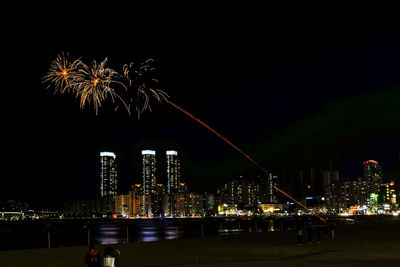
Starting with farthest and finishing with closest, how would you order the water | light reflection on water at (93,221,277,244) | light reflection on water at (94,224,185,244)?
light reflection on water at (93,221,277,244), light reflection on water at (94,224,185,244), the water

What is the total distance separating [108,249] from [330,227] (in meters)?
23.1

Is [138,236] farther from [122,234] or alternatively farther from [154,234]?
[122,234]

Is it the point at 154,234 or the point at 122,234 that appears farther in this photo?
the point at 122,234

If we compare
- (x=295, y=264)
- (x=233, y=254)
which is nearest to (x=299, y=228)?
(x=233, y=254)

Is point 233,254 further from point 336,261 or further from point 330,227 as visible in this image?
point 330,227

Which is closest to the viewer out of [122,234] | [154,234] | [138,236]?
[138,236]

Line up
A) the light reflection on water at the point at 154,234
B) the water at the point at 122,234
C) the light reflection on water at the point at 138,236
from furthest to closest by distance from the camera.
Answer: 1. the light reflection on water at the point at 154,234
2. the light reflection on water at the point at 138,236
3. the water at the point at 122,234

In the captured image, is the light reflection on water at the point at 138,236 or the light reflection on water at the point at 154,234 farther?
the light reflection on water at the point at 154,234

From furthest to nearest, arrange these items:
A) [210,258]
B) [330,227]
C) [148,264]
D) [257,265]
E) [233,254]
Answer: [330,227] → [233,254] → [210,258] → [148,264] → [257,265]

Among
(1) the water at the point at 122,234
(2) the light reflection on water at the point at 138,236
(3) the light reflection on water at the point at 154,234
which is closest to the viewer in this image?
(1) the water at the point at 122,234

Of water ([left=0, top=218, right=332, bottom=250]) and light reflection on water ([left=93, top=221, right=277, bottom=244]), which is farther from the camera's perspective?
light reflection on water ([left=93, top=221, right=277, bottom=244])

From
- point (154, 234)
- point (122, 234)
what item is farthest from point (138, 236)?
point (122, 234)

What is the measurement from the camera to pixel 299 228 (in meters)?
24.3

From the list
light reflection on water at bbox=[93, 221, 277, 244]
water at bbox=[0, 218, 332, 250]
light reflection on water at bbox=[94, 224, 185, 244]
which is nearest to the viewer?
water at bbox=[0, 218, 332, 250]
